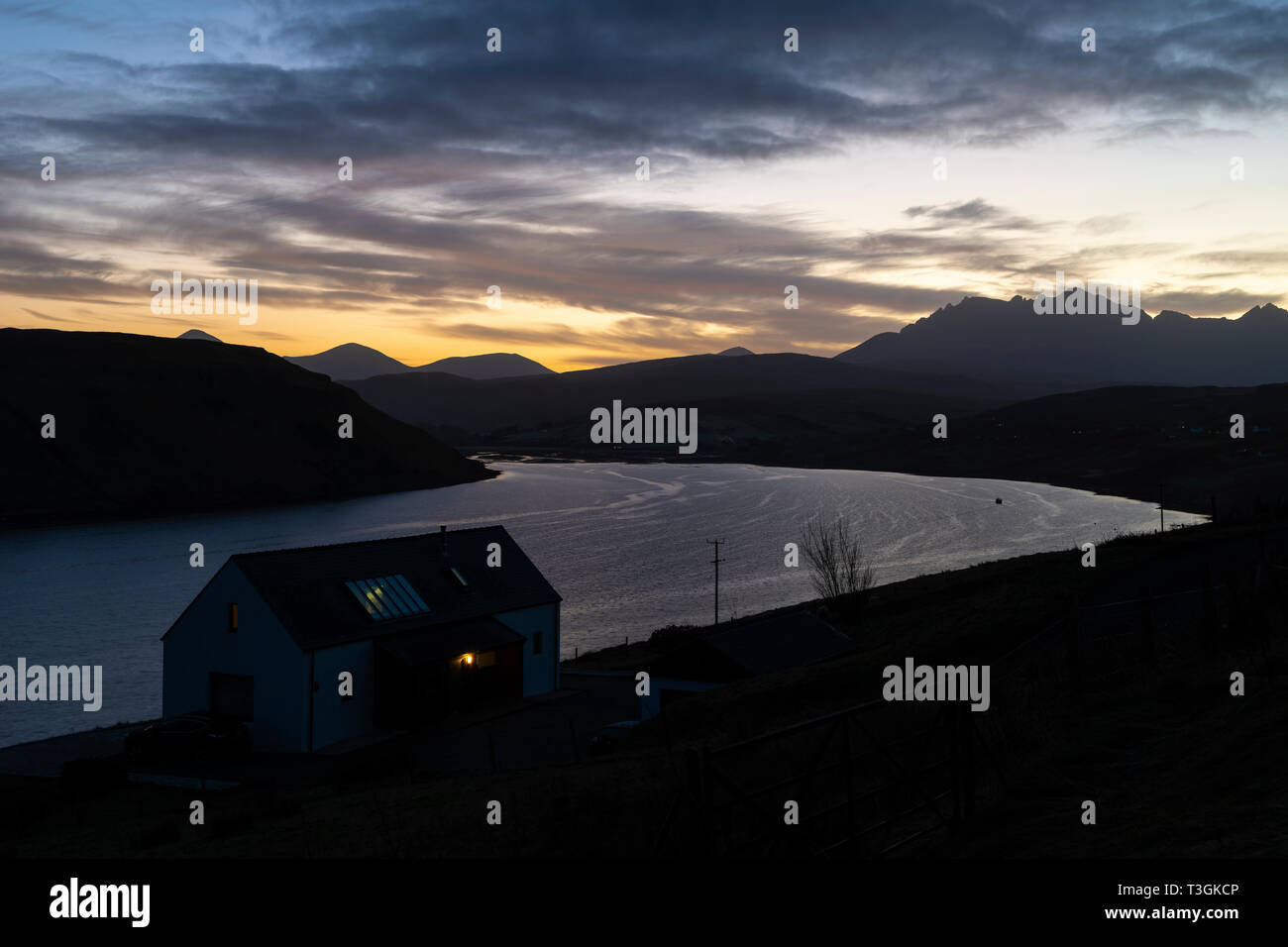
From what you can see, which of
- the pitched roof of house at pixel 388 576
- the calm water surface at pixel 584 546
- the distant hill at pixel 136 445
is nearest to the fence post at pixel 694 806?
the pitched roof of house at pixel 388 576

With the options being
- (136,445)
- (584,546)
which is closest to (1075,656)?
(584,546)

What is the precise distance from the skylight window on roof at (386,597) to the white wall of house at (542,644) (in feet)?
13.5

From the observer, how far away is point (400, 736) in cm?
3638

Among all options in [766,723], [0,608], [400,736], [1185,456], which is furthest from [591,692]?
[1185,456]

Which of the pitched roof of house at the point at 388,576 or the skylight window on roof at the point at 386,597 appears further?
the skylight window on roof at the point at 386,597

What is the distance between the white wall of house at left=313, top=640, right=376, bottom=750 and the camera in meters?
35.6

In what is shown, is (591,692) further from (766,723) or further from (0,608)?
(0,608)

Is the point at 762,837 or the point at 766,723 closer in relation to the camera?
the point at 762,837

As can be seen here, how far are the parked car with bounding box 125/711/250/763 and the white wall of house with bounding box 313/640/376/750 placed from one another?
9.43 ft

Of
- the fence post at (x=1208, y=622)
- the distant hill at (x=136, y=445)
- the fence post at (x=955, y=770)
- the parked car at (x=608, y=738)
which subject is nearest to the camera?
the fence post at (x=955, y=770)

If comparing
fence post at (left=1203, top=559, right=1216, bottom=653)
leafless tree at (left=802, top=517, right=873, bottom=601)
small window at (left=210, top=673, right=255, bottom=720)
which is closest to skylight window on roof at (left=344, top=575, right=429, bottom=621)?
small window at (left=210, top=673, right=255, bottom=720)

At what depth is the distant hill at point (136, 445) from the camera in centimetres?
15162

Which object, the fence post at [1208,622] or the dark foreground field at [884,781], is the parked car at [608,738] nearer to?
the dark foreground field at [884,781]
